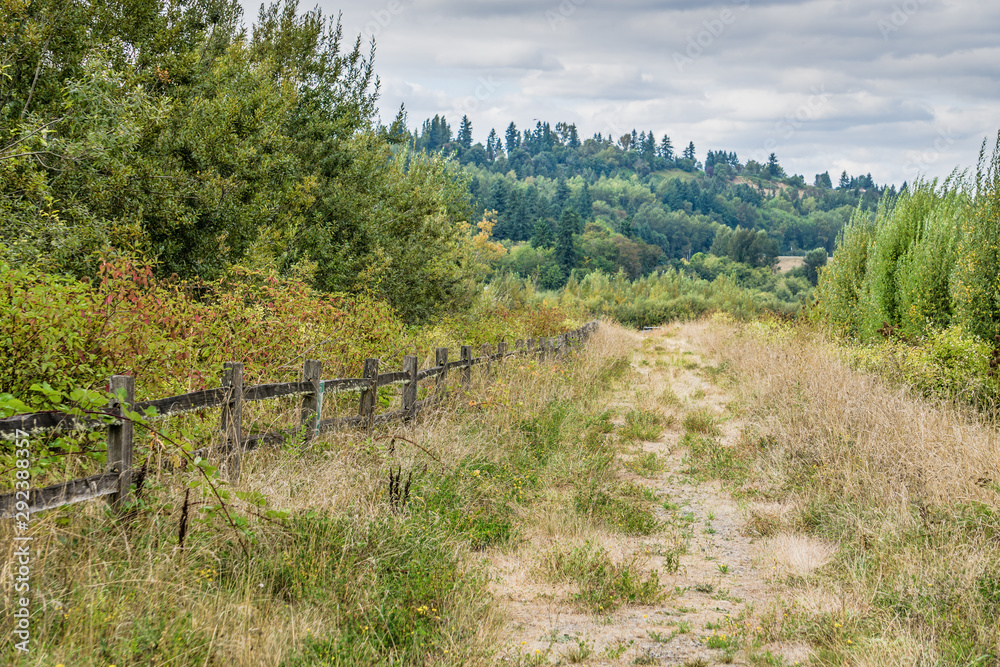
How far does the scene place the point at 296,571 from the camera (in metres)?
4.62

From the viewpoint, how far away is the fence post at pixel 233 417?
576 centimetres

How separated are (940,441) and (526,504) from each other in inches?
169

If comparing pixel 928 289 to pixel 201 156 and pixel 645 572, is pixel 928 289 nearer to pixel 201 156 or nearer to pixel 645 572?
pixel 645 572

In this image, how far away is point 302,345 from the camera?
326 inches

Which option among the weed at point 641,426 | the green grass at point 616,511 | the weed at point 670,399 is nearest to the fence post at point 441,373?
the green grass at point 616,511

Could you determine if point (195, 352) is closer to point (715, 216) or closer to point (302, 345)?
point (302, 345)

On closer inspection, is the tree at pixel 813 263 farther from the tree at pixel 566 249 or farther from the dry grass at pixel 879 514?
the dry grass at pixel 879 514

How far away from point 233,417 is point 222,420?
0.10m

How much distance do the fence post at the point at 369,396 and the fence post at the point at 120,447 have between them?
11.3 ft

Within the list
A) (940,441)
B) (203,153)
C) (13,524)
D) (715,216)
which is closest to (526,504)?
(940,441)

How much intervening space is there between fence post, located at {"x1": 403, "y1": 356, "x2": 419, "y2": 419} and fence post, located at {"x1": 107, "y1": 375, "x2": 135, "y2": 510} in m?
4.45

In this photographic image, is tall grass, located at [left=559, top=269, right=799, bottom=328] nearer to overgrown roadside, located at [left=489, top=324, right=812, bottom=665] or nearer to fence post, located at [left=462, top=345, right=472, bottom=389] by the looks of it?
fence post, located at [left=462, top=345, right=472, bottom=389]

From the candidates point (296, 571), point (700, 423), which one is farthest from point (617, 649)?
point (700, 423)

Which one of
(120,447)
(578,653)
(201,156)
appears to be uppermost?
(201,156)
